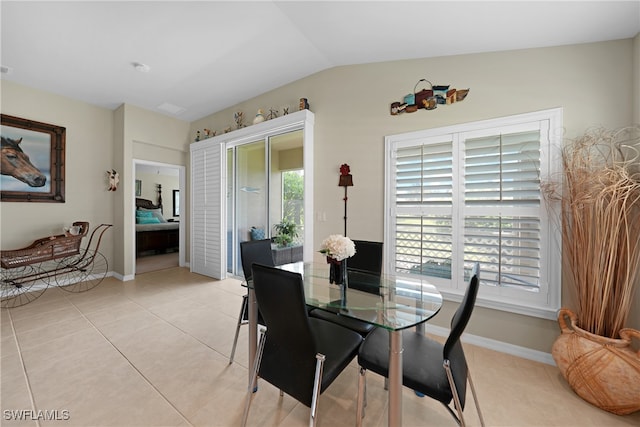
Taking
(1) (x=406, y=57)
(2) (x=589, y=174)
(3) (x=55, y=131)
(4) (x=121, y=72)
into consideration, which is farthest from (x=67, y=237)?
(2) (x=589, y=174)

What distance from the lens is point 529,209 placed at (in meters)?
2.09

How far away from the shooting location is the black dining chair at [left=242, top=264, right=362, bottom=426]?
1.17 m

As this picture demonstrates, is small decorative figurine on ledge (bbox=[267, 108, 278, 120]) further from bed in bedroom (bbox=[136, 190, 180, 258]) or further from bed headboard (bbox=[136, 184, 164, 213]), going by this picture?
bed headboard (bbox=[136, 184, 164, 213])

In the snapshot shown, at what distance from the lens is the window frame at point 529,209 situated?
2008 mm

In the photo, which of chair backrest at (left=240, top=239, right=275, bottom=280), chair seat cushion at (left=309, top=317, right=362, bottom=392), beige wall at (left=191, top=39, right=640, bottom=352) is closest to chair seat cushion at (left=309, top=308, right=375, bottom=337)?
chair seat cushion at (left=309, top=317, right=362, bottom=392)

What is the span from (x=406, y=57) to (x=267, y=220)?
2.88 meters

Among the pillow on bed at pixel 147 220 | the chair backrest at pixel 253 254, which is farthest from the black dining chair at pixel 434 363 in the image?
the pillow on bed at pixel 147 220

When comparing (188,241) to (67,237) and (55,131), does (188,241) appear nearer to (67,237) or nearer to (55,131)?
(67,237)

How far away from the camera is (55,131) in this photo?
3840 mm

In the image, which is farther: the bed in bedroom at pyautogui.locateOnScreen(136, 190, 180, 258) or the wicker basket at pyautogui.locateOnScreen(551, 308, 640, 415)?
the bed in bedroom at pyautogui.locateOnScreen(136, 190, 180, 258)

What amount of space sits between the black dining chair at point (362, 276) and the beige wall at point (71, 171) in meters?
4.37

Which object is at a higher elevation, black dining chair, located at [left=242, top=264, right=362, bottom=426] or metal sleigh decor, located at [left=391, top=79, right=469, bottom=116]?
metal sleigh decor, located at [left=391, top=79, right=469, bottom=116]

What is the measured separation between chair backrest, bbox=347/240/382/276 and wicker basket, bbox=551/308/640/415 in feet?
4.50

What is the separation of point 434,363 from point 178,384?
175 centimetres
